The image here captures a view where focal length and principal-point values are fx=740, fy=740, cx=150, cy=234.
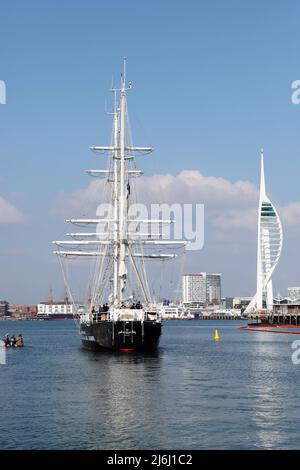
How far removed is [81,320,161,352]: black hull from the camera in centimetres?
7725

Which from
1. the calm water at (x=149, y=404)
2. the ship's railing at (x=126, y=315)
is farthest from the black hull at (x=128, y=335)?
the calm water at (x=149, y=404)

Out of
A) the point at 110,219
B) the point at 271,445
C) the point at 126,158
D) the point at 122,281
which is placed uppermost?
the point at 126,158

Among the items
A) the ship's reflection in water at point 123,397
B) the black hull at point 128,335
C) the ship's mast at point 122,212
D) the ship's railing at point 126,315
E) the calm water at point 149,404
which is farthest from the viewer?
the ship's mast at point 122,212

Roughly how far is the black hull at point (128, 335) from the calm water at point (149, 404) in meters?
4.35

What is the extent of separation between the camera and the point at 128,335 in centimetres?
7744

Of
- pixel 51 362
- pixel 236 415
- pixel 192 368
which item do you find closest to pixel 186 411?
pixel 236 415

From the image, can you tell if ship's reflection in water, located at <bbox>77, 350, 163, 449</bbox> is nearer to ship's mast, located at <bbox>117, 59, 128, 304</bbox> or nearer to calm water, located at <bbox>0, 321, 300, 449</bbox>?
calm water, located at <bbox>0, 321, 300, 449</bbox>

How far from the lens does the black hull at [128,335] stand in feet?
253

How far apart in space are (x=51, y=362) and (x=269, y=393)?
32736 mm

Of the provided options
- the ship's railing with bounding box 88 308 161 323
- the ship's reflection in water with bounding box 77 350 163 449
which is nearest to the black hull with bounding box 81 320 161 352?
the ship's railing with bounding box 88 308 161 323

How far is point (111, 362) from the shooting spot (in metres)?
69.3

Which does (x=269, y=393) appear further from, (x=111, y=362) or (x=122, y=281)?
(x=122, y=281)

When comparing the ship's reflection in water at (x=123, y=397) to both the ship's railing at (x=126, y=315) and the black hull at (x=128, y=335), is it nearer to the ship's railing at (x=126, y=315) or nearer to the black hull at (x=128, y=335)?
the black hull at (x=128, y=335)
